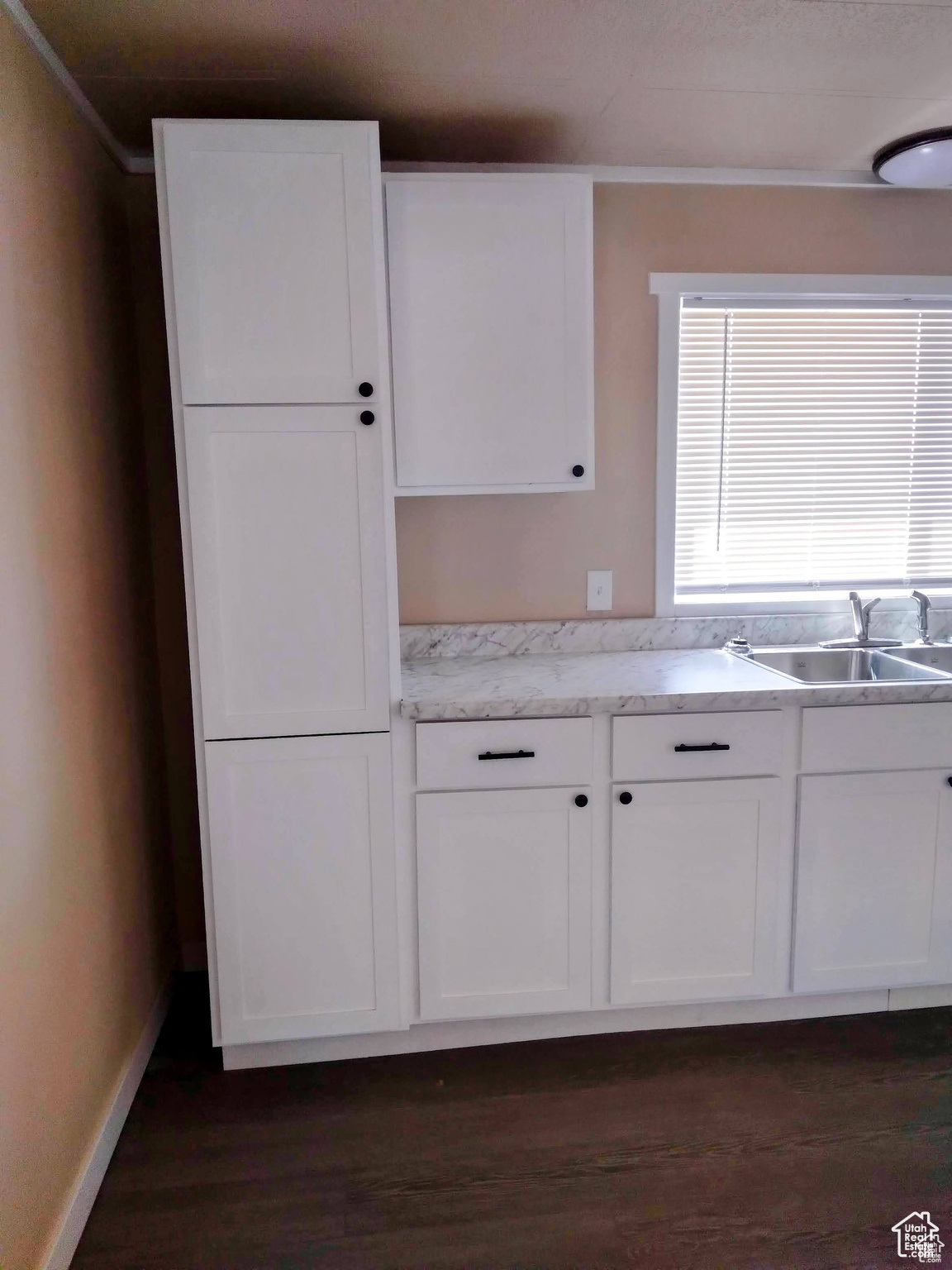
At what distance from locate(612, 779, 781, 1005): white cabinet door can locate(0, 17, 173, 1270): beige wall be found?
1207 millimetres

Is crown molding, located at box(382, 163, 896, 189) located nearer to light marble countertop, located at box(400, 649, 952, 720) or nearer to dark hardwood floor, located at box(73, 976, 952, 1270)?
light marble countertop, located at box(400, 649, 952, 720)

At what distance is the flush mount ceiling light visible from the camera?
7.01 ft

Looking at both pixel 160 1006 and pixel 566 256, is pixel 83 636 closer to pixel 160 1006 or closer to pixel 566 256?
pixel 160 1006

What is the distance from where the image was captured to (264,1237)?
1.59m

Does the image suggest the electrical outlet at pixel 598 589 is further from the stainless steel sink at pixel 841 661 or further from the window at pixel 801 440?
the stainless steel sink at pixel 841 661

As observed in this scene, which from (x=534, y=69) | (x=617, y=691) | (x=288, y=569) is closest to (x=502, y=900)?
(x=617, y=691)

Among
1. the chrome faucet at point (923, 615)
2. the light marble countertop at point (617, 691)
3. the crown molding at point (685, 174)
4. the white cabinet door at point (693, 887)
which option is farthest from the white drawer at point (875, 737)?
the crown molding at point (685, 174)

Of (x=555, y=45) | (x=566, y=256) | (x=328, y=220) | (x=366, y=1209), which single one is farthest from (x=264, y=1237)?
(x=555, y=45)

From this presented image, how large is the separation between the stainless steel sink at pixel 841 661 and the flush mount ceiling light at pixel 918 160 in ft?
4.32

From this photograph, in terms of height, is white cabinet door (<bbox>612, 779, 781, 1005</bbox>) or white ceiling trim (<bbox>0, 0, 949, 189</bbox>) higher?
white ceiling trim (<bbox>0, 0, 949, 189</bbox>)

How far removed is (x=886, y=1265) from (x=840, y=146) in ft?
8.48

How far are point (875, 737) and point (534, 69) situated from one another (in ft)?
5.73

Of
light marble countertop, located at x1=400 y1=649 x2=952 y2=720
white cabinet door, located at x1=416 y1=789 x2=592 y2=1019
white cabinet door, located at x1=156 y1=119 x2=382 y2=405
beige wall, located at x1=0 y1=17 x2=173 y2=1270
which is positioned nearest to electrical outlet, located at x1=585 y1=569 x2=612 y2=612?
light marble countertop, located at x1=400 y1=649 x2=952 y2=720

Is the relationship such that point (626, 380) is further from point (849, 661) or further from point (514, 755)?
point (514, 755)
